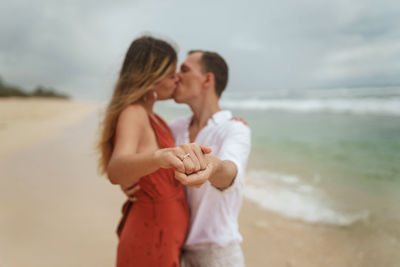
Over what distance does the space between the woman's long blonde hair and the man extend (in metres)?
0.40

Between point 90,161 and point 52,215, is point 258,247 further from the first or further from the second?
point 90,161

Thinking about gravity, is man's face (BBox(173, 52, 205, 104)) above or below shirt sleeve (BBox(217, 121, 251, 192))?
above

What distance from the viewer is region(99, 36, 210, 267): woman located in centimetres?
171

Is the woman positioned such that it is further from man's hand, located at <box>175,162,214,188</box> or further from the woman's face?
man's hand, located at <box>175,162,214,188</box>

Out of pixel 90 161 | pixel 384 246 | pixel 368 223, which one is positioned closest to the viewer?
pixel 384 246

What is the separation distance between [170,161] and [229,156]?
1.92ft

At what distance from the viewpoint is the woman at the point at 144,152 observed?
1.71 meters

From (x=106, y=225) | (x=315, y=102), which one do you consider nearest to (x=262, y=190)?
(x=106, y=225)

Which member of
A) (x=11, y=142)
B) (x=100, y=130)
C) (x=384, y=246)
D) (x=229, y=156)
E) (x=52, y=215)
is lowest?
(x=384, y=246)

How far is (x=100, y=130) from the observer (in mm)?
2100

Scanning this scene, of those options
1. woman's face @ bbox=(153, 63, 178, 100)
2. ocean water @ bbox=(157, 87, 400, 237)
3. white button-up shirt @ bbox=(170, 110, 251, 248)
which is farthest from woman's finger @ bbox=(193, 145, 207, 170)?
ocean water @ bbox=(157, 87, 400, 237)

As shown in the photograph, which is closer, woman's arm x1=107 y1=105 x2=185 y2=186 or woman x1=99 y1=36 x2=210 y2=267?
woman's arm x1=107 y1=105 x2=185 y2=186

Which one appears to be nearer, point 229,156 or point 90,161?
point 229,156

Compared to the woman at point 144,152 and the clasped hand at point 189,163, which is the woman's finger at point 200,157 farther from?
the woman at point 144,152
